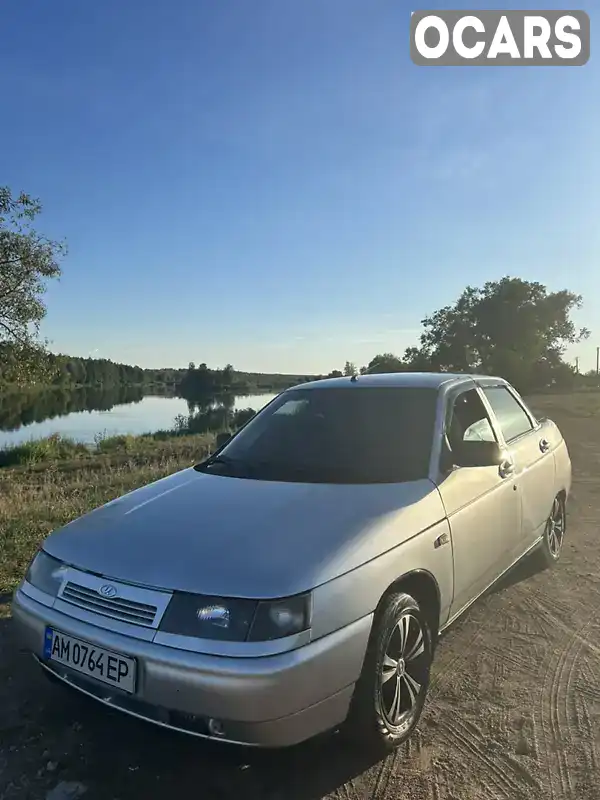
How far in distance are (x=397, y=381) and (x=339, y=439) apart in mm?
791

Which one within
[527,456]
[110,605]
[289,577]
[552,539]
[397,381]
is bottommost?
[552,539]

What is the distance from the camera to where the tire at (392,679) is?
8.66ft

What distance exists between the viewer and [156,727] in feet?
8.09

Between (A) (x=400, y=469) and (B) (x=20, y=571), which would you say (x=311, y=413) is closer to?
(A) (x=400, y=469)

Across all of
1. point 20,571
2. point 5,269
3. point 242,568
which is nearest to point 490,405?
point 242,568

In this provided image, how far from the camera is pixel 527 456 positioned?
15.9ft

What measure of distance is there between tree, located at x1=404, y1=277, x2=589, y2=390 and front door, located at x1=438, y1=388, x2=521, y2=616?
153ft

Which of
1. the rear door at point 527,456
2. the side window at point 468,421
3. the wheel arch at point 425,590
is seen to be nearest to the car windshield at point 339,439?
the side window at point 468,421

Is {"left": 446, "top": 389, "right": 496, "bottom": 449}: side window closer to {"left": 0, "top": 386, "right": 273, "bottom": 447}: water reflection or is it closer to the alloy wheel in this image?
the alloy wheel

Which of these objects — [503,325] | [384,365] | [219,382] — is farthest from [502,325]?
[384,365]

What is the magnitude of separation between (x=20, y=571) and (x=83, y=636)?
9.29ft

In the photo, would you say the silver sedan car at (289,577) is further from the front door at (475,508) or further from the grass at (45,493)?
the grass at (45,493)

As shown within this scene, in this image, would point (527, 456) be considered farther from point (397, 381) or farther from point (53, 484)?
point (53, 484)

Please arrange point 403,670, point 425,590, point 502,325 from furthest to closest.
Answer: point 502,325
point 425,590
point 403,670
